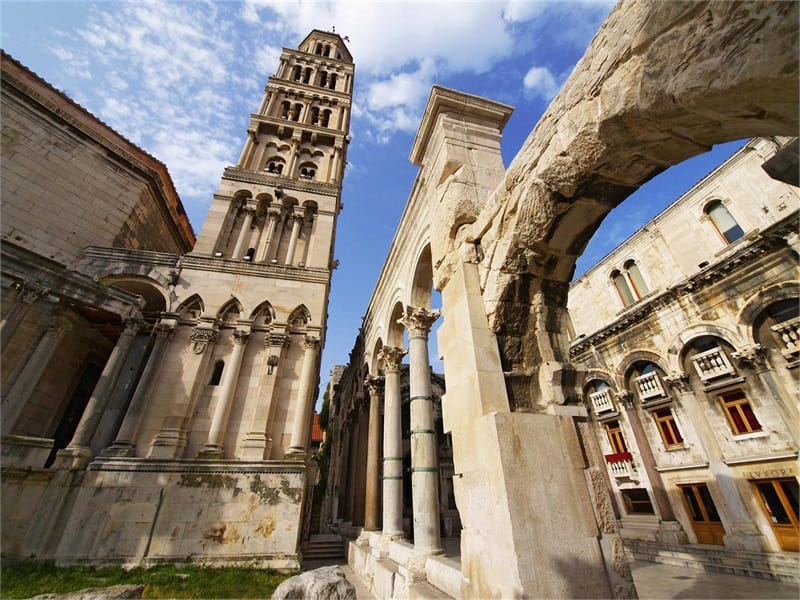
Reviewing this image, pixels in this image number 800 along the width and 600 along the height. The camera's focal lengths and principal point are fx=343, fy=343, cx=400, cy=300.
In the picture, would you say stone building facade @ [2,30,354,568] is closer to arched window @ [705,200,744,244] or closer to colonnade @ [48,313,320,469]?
colonnade @ [48,313,320,469]

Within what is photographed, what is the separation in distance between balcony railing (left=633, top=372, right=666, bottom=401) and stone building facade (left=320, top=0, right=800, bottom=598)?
1091 cm

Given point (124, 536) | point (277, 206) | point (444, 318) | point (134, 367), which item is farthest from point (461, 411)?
point (277, 206)

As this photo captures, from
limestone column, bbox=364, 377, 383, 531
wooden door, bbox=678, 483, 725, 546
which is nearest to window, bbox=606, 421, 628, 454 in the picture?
wooden door, bbox=678, 483, 725, 546

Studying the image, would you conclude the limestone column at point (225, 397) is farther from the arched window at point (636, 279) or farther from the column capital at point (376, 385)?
the arched window at point (636, 279)

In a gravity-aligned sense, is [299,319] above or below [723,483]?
above

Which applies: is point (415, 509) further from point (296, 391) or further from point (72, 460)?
point (72, 460)

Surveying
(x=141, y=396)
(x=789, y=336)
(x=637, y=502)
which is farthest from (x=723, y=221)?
(x=141, y=396)

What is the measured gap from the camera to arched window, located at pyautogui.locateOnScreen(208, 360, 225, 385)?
10.1 meters

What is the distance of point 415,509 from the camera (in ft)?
19.2

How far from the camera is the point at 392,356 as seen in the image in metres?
8.90

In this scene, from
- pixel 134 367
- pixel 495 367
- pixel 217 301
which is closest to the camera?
pixel 495 367

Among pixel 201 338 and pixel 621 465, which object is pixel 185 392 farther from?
pixel 621 465

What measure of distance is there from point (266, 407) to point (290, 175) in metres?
11.0

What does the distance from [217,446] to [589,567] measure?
29.6ft
